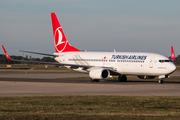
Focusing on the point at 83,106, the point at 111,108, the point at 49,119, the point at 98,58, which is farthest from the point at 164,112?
the point at 98,58

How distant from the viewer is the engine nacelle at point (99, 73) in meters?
39.7

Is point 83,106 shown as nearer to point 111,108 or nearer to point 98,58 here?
point 111,108

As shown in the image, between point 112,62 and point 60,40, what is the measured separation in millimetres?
11528

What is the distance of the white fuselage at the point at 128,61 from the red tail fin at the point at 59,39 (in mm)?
2017

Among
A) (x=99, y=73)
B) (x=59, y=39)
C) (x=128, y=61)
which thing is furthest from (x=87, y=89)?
(x=59, y=39)

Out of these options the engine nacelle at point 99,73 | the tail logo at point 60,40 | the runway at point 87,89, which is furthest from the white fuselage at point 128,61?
the runway at point 87,89

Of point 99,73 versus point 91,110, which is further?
point 99,73

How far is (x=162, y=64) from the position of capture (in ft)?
124

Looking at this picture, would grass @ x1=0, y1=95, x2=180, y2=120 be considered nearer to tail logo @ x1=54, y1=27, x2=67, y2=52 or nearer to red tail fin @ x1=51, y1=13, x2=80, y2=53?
red tail fin @ x1=51, y1=13, x2=80, y2=53

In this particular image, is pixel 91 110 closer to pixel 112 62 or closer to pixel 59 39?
pixel 112 62

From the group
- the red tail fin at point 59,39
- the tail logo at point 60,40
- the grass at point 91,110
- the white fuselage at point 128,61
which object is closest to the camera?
the grass at point 91,110

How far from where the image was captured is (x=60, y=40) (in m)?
50.2

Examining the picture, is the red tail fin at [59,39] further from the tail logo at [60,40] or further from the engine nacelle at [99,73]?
the engine nacelle at [99,73]

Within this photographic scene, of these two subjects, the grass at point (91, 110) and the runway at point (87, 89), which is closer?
the grass at point (91, 110)
